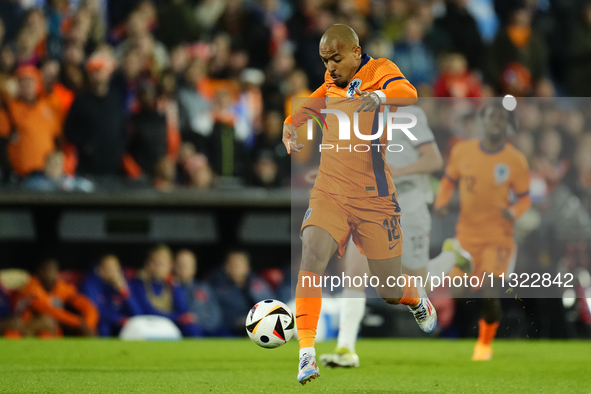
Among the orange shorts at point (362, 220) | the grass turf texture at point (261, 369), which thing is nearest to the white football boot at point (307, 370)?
the grass turf texture at point (261, 369)

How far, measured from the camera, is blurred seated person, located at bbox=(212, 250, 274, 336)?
10945mm

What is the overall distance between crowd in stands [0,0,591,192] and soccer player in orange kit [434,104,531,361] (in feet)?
8.44

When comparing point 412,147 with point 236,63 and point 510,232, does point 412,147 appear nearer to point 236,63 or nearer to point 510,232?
point 510,232

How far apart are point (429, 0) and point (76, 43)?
20.5 ft

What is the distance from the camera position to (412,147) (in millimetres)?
7512

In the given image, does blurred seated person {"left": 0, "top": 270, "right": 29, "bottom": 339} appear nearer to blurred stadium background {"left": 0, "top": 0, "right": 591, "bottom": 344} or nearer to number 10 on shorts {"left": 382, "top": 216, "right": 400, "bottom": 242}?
blurred stadium background {"left": 0, "top": 0, "right": 591, "bottom": 344}

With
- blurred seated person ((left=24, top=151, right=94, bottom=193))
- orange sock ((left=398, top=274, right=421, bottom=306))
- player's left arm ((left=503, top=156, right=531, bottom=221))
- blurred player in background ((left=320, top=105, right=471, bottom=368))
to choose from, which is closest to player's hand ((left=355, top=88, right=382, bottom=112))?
orange sock ((left=398, top=274, right=421, bottom=306))

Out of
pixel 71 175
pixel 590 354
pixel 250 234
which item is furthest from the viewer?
pixel 250 234

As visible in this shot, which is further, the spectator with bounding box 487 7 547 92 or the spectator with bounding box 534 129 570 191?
the spectator with bounding box 487 7 547 92

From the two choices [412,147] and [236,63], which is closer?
[412,147]

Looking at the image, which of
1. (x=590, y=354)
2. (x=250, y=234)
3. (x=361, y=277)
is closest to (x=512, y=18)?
(x=250, y=234)

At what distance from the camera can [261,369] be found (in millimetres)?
7148

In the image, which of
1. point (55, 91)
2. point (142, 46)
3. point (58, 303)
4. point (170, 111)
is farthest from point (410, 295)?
point (142, 46)

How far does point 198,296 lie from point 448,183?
12.5ft
